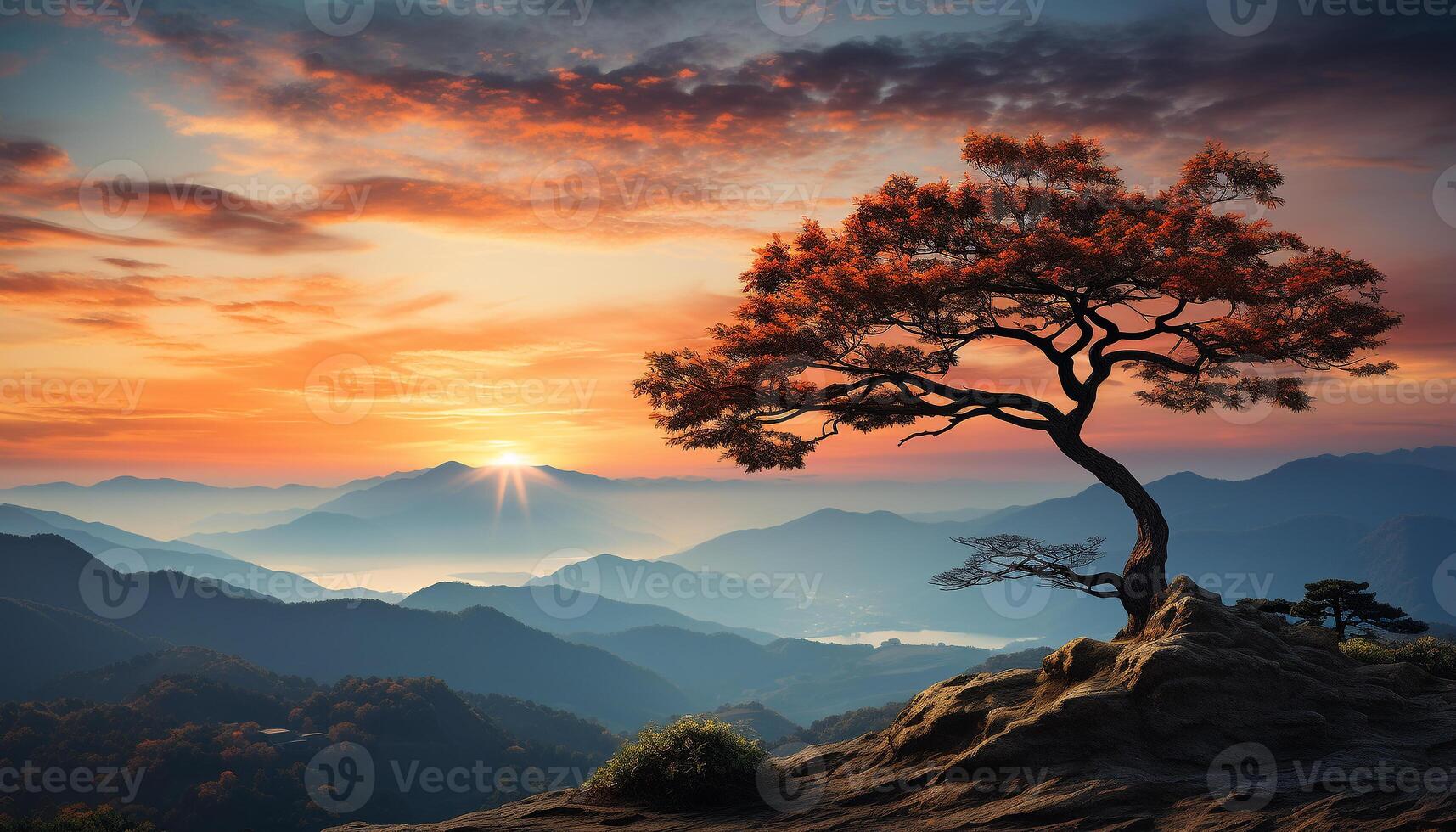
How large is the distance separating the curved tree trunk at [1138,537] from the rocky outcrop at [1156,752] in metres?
0.89

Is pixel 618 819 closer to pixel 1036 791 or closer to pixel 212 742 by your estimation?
pixel 1036 791

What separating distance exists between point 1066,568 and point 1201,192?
8.89 metres

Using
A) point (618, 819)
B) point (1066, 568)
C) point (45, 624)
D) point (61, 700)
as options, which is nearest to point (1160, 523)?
point (1066, 568)

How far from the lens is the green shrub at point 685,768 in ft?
45.6

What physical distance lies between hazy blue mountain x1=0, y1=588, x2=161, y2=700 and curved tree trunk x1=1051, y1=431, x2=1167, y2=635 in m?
224

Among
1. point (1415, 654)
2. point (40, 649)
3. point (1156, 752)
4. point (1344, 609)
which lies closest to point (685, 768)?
point (1156, 752)

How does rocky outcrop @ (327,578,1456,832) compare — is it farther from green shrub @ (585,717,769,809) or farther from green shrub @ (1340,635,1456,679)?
green shrub @ (1340,635,1456,679)

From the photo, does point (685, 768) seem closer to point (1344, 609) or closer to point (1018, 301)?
point (1018, 301)

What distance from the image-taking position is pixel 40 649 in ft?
618

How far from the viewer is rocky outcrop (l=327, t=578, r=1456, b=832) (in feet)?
33.4

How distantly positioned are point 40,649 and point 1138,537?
243651 millimetres

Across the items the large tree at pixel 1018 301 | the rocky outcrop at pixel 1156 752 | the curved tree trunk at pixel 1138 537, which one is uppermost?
the large tree at pixel 1018 301

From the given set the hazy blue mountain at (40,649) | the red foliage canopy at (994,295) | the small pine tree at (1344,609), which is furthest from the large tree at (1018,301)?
the hazy blue mountain at (40,649)

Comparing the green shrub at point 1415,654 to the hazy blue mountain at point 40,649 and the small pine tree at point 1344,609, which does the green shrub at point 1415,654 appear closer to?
the small pine tree at point 1344,609
